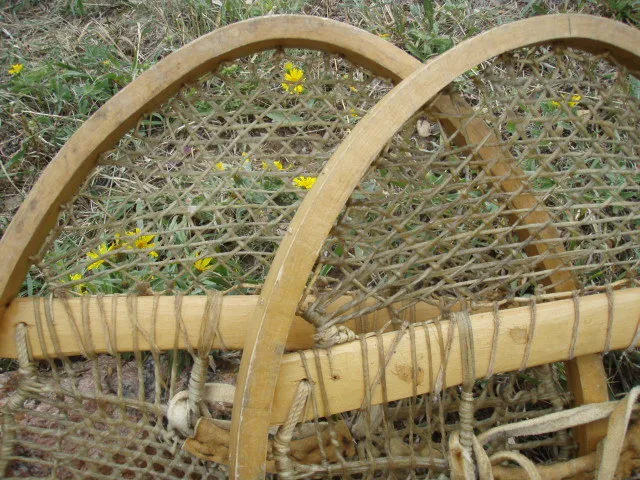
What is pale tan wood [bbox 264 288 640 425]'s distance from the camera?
0.71 meters

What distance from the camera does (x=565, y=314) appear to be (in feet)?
2.60

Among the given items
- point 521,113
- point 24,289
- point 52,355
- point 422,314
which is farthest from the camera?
point 521,113

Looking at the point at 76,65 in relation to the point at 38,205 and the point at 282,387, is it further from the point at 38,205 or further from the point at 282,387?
the point at 282,387

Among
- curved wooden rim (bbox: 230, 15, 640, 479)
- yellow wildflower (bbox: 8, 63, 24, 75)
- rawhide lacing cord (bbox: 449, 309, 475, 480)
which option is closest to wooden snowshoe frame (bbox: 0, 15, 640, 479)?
curved wooden rim (bbox: 230, 15, 640, 479)

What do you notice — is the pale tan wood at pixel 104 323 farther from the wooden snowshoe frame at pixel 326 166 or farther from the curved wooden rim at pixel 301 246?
the curved wooden rim at pixel 301 246

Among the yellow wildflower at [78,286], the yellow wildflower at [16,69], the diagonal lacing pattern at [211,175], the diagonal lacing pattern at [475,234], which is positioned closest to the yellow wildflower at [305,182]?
the diagonal lacing pattern at [211,175]

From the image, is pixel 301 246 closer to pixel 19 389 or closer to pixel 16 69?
pixel 19 389

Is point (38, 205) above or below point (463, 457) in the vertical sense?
above

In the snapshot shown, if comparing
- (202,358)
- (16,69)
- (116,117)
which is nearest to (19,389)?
(202,358)

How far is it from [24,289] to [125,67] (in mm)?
678

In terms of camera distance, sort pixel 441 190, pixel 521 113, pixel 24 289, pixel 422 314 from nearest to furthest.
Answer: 1. pixel 441 190
2. pixel 422 314
3. pixel 24 289
4. pixel 521 113

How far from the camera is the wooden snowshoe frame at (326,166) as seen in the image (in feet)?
2.04

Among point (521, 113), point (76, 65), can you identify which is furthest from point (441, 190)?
point (76, 65)

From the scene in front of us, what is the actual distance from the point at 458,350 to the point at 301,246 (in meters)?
0.26
